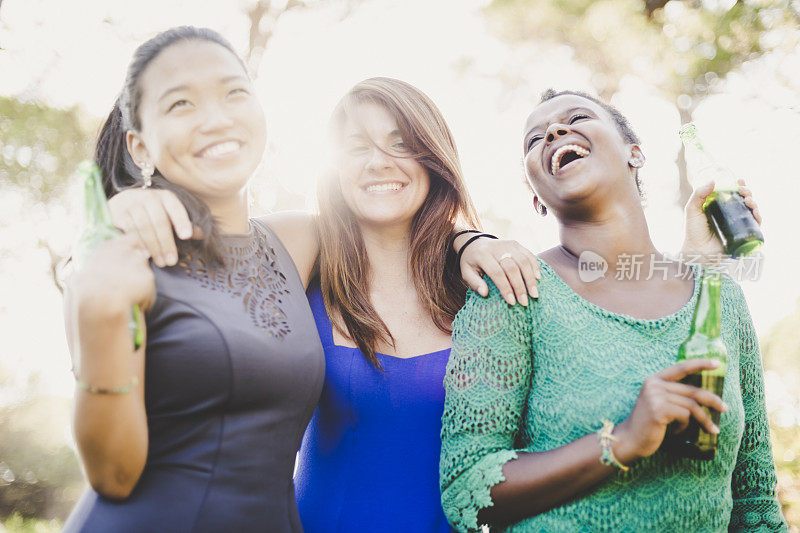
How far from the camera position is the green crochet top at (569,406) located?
160 centimetres

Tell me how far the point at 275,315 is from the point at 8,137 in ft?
17.9

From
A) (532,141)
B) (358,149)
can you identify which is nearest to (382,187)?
(358,149)

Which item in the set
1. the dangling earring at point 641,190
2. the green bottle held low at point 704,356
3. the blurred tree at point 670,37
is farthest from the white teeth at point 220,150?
the blurred tree at point 670,37

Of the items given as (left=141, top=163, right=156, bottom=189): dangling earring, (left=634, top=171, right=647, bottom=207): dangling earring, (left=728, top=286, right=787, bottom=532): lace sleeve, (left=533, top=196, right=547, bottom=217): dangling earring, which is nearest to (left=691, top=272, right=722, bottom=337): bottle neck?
(left=728, top=286, right=787, bottom=532): lace sleeve

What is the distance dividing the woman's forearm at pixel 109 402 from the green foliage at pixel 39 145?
202 inches

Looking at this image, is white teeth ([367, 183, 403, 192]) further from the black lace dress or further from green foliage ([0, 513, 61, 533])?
green foliage ([0, 513, 61, 533])

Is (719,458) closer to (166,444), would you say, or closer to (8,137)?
(166,444)

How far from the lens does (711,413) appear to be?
153 cm

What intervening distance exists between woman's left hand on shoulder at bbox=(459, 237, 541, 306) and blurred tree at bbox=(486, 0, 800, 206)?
4.89 m

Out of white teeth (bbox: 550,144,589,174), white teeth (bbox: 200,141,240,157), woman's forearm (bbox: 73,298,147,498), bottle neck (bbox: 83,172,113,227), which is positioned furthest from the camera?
white teeth (bbox: 550,144,589,174)

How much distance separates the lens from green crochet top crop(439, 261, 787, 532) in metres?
1.60

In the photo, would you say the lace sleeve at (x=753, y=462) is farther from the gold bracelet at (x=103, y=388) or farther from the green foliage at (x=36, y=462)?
the green foliage at (x=36, y=462)

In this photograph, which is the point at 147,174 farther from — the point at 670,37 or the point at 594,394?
the point at 670,37

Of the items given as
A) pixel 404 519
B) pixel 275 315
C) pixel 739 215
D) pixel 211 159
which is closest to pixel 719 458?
pixel 739 215
